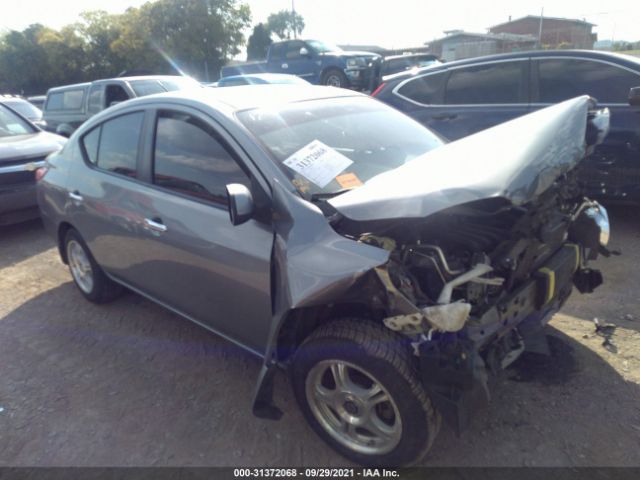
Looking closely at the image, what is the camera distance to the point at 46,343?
11.8 ft

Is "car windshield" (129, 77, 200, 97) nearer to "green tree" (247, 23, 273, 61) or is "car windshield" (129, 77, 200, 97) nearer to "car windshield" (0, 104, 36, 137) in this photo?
"car windshield" (0, 104, 36, 137)

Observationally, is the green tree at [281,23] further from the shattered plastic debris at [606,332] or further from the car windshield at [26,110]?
the shattered plastic debris at [606,332]

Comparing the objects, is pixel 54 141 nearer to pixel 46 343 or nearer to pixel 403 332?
pixel 46 343

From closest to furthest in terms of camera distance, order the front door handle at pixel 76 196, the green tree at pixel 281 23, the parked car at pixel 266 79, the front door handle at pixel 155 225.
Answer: the front door handle at pixel 155 225, the front door handle at pixel 76 196, the parked car at pixel 266 79, the green tree at pixel 281 23

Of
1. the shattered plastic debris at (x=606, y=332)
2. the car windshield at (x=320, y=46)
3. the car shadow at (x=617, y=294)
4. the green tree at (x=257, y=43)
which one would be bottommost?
the shattered plastic debris at (x=606, y=332)

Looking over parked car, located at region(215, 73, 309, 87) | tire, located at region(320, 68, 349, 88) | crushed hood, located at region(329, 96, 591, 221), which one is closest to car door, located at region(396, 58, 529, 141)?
crushed hood, located at region(329, 96, 591, 221)

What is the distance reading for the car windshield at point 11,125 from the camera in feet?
21.6

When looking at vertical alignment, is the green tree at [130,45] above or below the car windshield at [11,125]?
above

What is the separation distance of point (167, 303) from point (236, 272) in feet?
3.16

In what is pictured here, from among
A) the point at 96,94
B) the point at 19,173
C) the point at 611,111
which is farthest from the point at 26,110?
the point at 611,111

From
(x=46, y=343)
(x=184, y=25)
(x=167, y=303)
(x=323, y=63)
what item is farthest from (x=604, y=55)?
(x=184, y=25)

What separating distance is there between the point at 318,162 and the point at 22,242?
478cm

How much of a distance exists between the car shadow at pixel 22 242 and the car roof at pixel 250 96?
288cm

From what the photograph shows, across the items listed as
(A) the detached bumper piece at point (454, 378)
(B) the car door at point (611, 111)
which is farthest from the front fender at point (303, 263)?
(B) the car door at point (611, 111)
